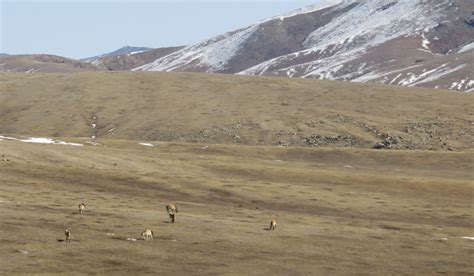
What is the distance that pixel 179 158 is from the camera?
390ft

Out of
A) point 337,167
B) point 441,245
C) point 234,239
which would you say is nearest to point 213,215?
point 234,239

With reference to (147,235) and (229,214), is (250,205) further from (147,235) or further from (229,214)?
(147,235)

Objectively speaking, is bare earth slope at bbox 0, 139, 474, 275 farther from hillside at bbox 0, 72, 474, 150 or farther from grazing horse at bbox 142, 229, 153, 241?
hillside at bbox 0, 72, 474, 150

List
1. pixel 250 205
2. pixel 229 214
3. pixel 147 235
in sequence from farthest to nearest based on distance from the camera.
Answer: pixel 250 205
pixel 229 214
pixel 147 235

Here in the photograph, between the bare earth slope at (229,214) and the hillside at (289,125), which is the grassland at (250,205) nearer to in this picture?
the bare earth slope at (229,214)

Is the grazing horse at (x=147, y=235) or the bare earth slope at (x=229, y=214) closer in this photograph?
the bare earth slope at (x=229, y=214)

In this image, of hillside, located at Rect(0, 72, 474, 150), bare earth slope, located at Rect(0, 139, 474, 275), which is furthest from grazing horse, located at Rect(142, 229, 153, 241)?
hillside, located at Rect(0, 72, 474, 150)

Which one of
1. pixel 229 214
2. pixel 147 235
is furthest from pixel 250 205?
pixel 147 235

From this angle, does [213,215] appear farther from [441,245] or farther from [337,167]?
[337,167]

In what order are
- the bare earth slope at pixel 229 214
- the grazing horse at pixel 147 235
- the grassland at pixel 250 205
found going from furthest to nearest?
the grazing horse at pixel 147 235
the grassland at pixel 250 205
the bare earth slope at pixel 229 214

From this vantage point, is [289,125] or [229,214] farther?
[289,125]

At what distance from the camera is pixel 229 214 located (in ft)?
242

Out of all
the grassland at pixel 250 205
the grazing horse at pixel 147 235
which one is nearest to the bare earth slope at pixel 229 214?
the grassland at pixel 250 205

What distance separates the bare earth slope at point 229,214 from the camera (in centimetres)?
4981
